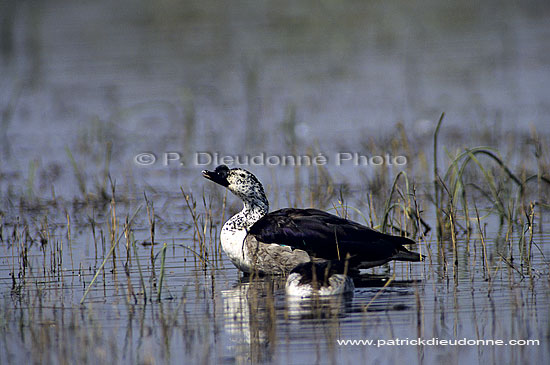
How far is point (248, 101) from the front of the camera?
1466 centimetres

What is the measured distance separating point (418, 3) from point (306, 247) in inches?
620

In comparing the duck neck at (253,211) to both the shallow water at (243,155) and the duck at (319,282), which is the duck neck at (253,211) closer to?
the shallow water at (243,155)

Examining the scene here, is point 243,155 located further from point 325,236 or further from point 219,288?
point 219,288

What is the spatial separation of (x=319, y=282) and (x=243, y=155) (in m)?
5.77

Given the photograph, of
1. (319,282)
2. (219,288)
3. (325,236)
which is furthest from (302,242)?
(319,282)

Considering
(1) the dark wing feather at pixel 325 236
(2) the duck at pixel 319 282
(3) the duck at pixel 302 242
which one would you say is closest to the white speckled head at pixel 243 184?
(3) the duck at pixel 302 242

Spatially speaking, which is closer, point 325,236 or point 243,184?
point 325,236

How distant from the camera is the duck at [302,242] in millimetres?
7133

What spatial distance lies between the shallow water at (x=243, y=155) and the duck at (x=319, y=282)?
12 centimetres

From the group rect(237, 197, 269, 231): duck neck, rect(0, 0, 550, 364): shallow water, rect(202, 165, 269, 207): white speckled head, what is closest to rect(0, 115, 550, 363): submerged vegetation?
rect(0, 0, 550, 364): shallow water

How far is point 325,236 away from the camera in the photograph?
7.35 m

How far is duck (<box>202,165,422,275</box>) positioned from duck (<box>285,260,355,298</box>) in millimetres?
465

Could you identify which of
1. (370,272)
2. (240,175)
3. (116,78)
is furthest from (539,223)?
(116,78)

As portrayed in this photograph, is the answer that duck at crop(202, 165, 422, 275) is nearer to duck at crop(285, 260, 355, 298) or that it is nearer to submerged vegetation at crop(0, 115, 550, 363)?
submerged vegetation at crop(0, 115, 550, 363)
